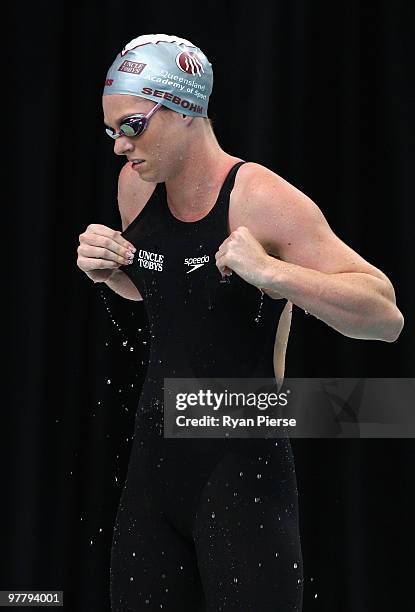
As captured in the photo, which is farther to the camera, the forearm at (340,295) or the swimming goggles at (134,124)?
the swimming goggles at (134,124)

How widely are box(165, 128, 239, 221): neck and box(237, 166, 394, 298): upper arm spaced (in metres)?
0.08

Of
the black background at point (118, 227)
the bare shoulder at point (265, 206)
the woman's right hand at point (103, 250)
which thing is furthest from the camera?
the black background at point (118, 227)

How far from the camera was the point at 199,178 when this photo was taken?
6.98 feet

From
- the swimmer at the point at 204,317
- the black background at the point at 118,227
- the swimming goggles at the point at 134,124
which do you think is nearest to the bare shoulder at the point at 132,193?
the swimmer at the point at 204,317

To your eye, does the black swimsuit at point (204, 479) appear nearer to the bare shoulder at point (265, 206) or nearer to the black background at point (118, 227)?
the bare shoulder at point (265, 206)

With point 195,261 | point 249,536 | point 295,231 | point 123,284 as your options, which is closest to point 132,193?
point 123,284

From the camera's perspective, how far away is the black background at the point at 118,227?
125 inches

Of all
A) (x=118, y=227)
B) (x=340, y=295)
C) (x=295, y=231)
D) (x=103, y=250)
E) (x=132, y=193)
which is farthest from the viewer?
(x=118, y=227)

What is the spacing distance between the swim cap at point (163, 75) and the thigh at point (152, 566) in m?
0.74

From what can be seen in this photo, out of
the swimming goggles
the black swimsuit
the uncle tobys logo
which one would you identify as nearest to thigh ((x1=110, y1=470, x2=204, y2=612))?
the black swimsuit

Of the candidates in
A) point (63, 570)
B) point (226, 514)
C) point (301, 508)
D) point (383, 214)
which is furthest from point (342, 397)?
point (226, 514)

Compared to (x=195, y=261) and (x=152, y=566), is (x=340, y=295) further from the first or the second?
(x=152, y=566)

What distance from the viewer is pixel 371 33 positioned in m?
3.26

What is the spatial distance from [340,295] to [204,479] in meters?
0.43
